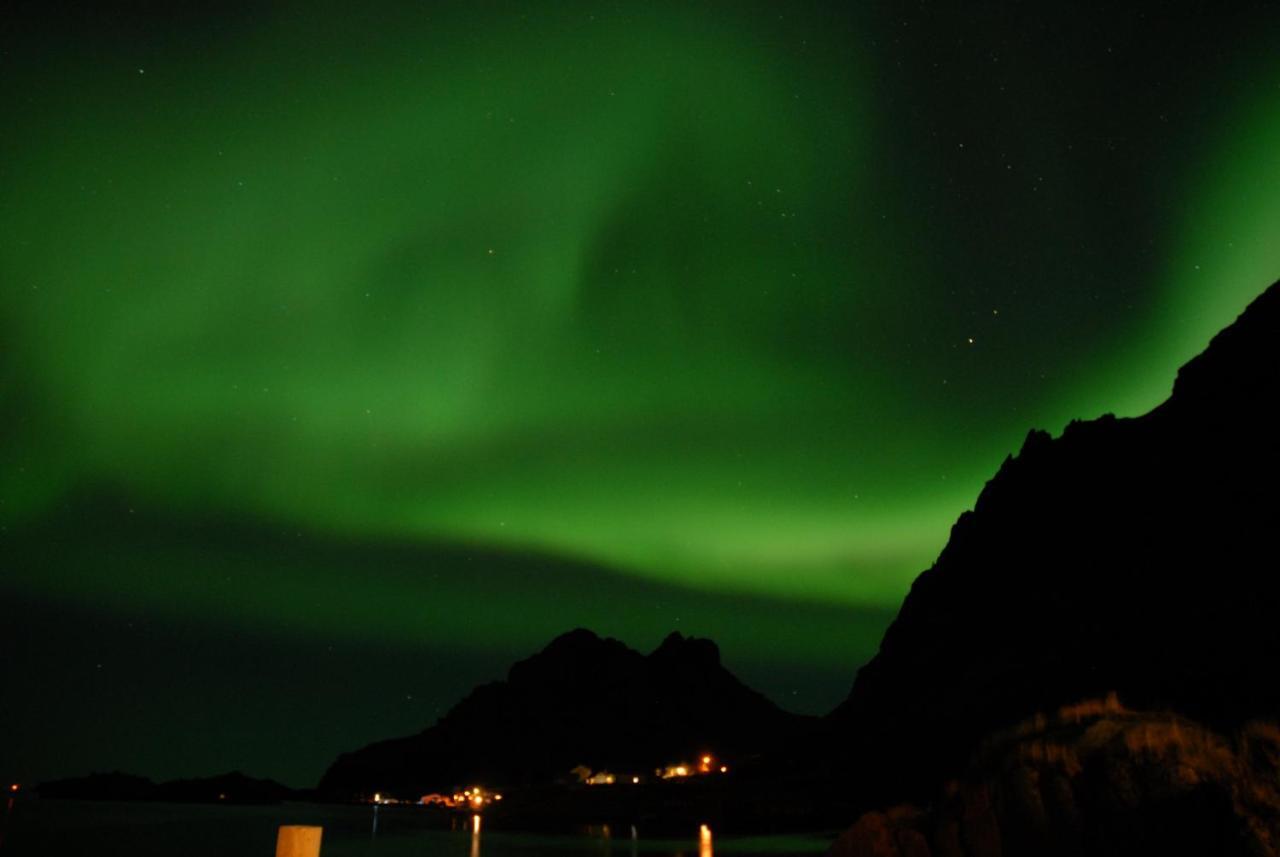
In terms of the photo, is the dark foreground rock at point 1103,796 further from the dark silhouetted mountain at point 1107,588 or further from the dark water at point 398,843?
the dark water at point 398,843

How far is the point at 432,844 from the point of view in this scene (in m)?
95.8

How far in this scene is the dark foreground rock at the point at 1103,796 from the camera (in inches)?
750

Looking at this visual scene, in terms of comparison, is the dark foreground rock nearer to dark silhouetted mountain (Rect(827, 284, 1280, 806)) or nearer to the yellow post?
dark silhouetted mountain (Rect(827, 284, 1280, 806))

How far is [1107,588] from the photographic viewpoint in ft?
220

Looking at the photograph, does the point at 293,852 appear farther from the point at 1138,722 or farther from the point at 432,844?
the point at 432,844

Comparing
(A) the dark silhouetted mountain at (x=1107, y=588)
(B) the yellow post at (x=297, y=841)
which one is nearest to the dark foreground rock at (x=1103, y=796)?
(A) the dark silhouetted mountain at (x=1107, y=588)

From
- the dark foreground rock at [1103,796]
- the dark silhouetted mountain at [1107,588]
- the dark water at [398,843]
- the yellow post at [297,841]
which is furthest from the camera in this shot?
the dark water at [398,843]

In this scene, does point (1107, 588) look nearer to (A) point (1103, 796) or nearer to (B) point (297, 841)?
(A) point (1103, 796)

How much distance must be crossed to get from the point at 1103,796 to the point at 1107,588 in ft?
169

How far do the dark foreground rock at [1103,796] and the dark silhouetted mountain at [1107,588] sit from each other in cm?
127

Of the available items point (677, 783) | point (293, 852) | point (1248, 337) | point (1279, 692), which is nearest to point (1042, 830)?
point (1279, 692)

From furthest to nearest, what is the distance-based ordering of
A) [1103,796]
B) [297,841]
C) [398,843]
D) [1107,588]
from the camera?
1. [398,843]
2. [1107,588]
3. [1103,796]
4. [297,841]

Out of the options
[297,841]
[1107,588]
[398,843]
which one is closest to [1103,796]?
[297,841]

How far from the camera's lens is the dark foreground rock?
19062 millimetres
